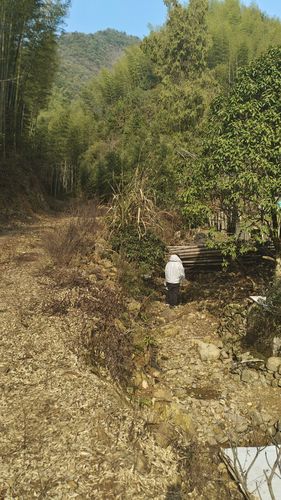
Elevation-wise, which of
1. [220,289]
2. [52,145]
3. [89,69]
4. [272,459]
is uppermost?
[89,69]

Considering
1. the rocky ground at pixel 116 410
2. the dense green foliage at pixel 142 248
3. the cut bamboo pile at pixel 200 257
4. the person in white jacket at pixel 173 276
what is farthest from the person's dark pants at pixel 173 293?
the cut bamboo pile at pixel 200 257

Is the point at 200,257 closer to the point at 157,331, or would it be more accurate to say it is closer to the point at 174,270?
the point at 174,270

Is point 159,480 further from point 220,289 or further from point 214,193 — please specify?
point 220,289

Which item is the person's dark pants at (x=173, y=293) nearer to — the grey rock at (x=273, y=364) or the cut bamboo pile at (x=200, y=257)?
the cut bamboo pile at (x=200, y=257)

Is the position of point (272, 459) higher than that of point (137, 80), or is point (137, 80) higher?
point (137, 80)

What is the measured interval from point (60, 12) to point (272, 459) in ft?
51.7

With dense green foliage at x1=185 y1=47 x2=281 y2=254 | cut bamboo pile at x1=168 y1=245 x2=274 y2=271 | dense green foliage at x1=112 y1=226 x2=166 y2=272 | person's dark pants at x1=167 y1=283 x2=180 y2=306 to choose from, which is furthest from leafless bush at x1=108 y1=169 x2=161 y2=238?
dense green foliage at x1=185 y1=47 x2=281 y2=254

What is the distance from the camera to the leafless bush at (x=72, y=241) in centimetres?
831

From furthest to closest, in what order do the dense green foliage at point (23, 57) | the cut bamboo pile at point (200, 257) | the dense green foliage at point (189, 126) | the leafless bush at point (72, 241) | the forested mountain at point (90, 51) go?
1. the forested mountain at point (90, 51)
2. the dense green foliage at point (23, 57)
3. the cut bamboo pile at point (200, 257)
4. the leafless bush at point (72, 241)
5. the dense green foliage at point (189, 126)

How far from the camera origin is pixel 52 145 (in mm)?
20688

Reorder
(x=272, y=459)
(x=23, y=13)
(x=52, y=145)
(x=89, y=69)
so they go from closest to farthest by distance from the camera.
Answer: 1. (x=272, y=459)
2. (x=23, y=13)
3. (x=52, y=145)
4. (x=89, y=69)

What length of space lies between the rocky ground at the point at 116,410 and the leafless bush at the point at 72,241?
116 cm

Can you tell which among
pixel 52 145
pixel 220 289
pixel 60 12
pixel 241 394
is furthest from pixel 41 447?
pixel 52 145

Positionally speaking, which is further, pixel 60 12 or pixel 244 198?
pixel 60 12
